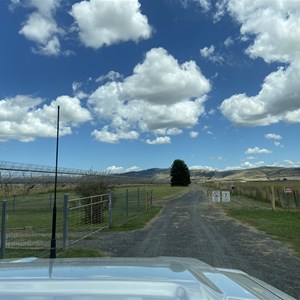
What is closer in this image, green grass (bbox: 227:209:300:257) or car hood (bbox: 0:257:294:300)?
car hood (bbox: 0:257:294:300)

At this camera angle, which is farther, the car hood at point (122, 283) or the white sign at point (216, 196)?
the white sign at point (216, 196)

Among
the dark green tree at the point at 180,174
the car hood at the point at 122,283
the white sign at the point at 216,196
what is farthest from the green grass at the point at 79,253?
the dark green tree at the point at 180,174

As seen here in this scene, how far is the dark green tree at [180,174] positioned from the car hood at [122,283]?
123106 mm

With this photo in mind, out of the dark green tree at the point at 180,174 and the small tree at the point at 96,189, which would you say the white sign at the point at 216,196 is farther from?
the dark green tree at the point at 180,174

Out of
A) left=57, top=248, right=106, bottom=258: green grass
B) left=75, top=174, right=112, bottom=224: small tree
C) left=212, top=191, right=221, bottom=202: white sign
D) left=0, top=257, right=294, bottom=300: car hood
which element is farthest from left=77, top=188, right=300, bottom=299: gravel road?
left=212, top=191, right=221, bottom=202: white sign

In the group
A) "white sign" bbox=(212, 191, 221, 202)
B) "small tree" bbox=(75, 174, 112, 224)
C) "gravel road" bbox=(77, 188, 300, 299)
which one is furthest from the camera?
"white sign" bbox=(212, 191, 221, 202)

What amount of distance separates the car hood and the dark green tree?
123106 mm

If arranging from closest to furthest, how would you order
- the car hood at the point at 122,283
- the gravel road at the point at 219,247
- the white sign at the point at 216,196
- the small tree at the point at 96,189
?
the car hood at the point at 122,283
the gravel road at the point at 219,247
the small tree at the point at 96,189
the white sign at the point at 216,196

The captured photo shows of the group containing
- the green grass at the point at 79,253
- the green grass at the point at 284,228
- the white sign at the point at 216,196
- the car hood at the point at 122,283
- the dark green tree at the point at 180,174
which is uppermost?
the dark green tree at the point at 180,174

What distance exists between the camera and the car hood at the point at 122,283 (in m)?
1.80

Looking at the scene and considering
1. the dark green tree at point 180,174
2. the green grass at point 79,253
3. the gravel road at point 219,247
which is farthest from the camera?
the dark green tree at point 180,174

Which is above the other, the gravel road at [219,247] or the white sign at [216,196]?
the white sign at [216,196]

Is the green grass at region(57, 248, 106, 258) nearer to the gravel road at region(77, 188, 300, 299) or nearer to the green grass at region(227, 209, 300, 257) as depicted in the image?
the gravel road at region(77, 188, 300, 299)

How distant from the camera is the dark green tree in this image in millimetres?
125750
